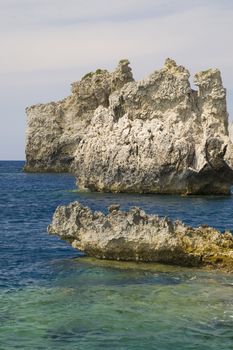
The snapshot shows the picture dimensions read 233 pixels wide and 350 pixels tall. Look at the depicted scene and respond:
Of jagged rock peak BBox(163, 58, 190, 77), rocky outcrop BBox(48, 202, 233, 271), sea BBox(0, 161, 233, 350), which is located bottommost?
sea BBox(0, 161, 233, 350)

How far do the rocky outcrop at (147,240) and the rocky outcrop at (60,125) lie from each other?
294 feet

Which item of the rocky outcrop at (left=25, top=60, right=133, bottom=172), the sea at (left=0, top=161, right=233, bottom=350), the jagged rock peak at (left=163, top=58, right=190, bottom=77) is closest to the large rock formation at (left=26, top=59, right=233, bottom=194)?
the jagged rock peak at (left=163, top=58, right=190, bottom=77)

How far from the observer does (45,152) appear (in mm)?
119500

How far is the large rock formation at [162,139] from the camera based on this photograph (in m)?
58.2

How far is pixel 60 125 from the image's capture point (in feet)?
402

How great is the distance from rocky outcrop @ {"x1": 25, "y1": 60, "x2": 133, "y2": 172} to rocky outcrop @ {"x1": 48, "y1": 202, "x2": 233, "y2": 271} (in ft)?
294

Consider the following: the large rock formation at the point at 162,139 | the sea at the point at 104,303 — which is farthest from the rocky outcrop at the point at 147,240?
the large rock formation at the point at 162,139

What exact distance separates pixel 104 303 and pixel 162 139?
41.6 metres

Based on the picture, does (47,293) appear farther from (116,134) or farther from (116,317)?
(116,134)

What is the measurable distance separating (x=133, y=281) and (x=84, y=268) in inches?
126

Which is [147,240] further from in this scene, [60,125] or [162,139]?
[60,125]

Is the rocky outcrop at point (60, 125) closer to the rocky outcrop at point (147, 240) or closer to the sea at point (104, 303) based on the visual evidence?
the sea at point (104, 303)

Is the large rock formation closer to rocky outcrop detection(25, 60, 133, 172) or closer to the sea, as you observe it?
the sea

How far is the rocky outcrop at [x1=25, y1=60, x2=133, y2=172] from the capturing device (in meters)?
118
